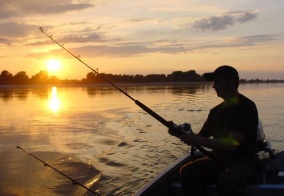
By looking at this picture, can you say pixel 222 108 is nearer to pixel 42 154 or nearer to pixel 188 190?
pixel 188 190

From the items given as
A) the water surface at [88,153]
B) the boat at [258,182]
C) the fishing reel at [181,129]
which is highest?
the fishing reel at [181,129]

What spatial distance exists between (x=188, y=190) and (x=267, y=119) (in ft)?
45.5

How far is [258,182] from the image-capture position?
14.8 feet

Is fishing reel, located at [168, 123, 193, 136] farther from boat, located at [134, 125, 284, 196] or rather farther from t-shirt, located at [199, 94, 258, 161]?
boat, located at [134, 125, 284, 196]

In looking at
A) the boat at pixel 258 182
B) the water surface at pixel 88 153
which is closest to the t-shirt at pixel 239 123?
the boat at pixel 258 182

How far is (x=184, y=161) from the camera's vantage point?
229 inches

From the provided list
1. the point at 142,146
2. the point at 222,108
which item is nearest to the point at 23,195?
the point at 222,108

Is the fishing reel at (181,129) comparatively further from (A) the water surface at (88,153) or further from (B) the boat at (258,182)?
(A) the water surface at (88,153)

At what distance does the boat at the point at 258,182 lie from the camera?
4.28 meters

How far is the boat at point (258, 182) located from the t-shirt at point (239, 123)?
1.27 feet

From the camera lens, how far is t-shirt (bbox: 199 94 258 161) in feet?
13.0

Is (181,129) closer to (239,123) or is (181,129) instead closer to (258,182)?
(239,123)

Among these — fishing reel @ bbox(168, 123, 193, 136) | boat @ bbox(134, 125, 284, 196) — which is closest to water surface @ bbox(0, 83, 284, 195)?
boat @ bbox(134, 125, 284, 196)

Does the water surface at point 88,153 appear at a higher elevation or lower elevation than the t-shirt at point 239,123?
lower
